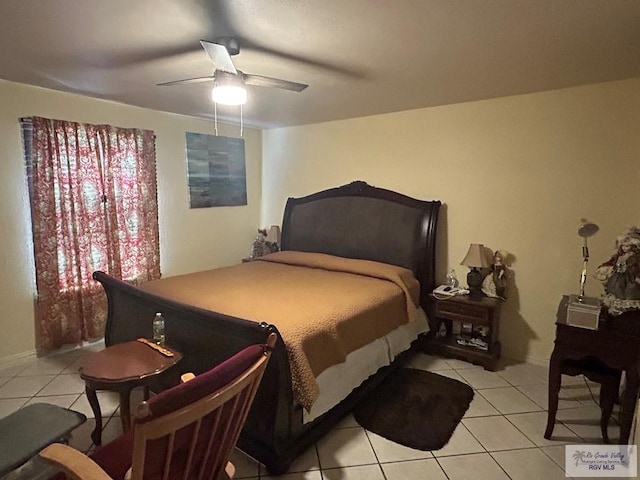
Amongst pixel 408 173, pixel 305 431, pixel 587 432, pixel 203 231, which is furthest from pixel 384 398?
pixel 203 231

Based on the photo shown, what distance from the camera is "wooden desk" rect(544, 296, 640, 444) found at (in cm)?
206

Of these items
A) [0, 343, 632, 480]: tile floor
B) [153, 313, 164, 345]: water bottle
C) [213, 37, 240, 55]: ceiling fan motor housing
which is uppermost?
[213, 37, 240, 55]: ceiling fan motor housing

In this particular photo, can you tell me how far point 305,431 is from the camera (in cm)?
218

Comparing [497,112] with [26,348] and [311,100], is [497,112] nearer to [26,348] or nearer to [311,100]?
[311,100]

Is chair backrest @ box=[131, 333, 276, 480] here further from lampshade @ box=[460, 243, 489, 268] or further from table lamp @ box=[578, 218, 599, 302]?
lampshade @ box=[460, 243, 489, 268]

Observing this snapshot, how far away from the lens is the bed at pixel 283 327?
2.00m

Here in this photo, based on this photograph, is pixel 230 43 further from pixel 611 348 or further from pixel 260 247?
pixel 260 247

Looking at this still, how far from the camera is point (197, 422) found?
1186mm

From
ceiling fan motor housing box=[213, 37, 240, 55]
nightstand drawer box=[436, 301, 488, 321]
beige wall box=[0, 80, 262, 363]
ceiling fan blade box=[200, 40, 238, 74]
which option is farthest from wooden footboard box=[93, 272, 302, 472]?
nightstand drawer box=[436, 301, 488, 321]

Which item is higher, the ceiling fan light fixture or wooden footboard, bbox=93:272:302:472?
the ceiling fan light fixture

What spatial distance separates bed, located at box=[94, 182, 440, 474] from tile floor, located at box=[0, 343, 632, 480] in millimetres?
149

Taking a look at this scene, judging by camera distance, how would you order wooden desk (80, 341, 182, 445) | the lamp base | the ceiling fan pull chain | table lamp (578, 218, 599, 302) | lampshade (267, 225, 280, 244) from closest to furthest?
1. wooden desk (80, 341, 182, 445)
2. table lamp (578, 218, 599, 302)
3. the lamp base
4. the ceiling fan pull chain
5. lampshade (267, 225, 280, 244)

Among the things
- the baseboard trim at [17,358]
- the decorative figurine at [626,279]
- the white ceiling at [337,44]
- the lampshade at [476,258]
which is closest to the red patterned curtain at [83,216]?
the baseboard trim at [17,358]

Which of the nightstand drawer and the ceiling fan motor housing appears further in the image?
the nightstand drawer
